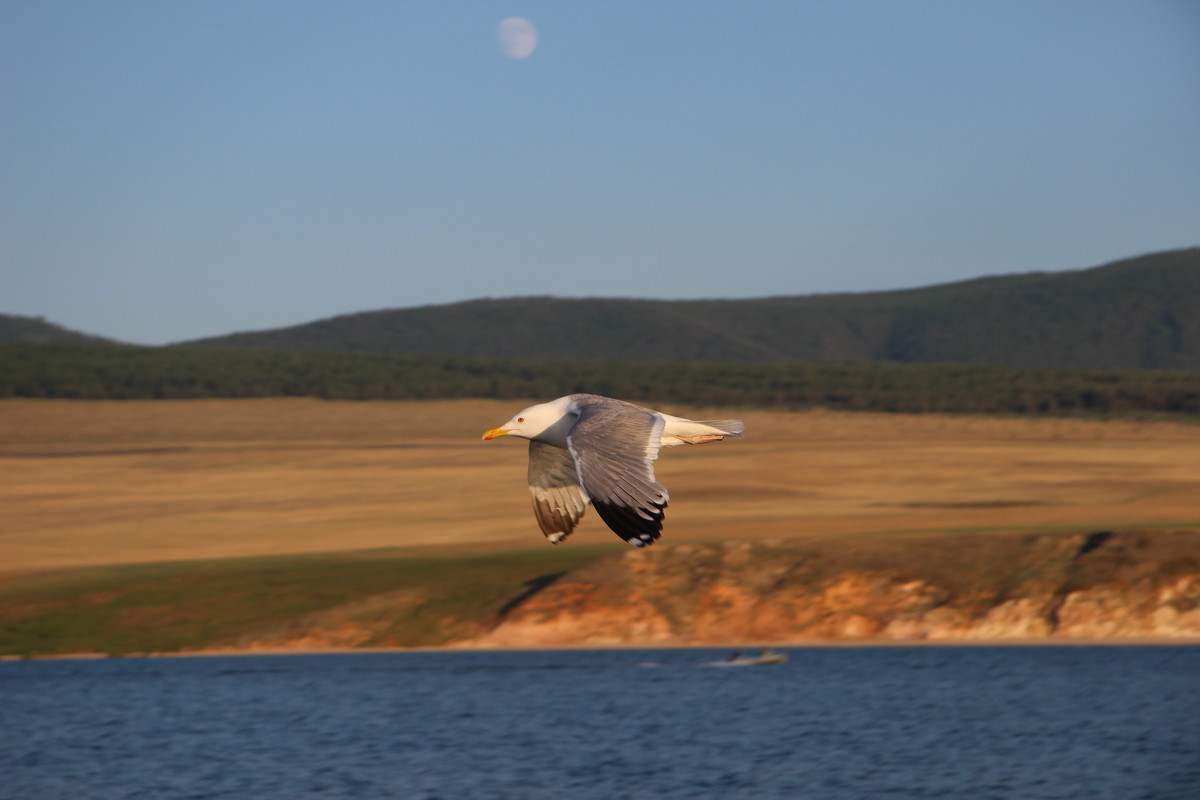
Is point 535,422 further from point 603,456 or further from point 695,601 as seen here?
point 695,601

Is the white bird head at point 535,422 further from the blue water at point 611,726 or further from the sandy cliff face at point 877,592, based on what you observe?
the sandy cliff face at point 877,592

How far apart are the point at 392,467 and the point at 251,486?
24.0ft

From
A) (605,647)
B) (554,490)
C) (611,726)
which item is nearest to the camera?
(554,490)

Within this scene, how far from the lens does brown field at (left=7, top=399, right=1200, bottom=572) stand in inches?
2347

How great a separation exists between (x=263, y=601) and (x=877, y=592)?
61.5ft

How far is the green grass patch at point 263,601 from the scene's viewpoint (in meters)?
48.1

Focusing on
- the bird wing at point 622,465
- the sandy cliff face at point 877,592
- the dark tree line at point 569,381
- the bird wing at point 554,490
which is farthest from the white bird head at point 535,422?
the dark tree line at point 569,381

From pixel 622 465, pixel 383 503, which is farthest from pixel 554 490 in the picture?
pixel 383 503

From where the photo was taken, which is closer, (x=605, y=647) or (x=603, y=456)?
(x=603, y=456)

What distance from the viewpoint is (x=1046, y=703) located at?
43406 millimetres

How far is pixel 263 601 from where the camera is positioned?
50469mm

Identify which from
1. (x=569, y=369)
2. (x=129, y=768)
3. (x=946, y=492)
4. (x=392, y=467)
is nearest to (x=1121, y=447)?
(x=946, y=492)

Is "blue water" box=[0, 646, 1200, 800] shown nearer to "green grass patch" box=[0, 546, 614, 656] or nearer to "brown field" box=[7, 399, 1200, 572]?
"green grass patch" box=[0, 546, 614, 656]

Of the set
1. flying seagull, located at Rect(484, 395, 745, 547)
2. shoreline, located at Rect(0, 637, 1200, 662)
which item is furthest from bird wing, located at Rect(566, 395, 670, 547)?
shoreline, located at Rect(0, 637, 1200, 662)
